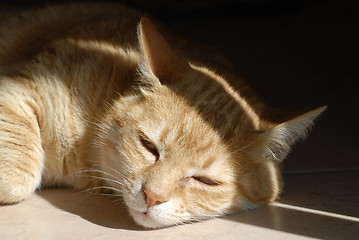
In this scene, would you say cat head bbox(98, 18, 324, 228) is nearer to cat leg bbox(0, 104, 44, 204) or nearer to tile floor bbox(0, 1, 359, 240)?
tile floor bbox(0, 1, 359, 240)

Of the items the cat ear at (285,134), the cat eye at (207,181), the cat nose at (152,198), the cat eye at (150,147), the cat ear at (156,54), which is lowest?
the cat nose at (152,198)

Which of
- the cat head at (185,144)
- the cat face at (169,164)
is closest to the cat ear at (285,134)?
the cat head at (185,144)

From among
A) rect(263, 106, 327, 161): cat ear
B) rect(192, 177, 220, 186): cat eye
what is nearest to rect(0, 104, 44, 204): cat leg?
rect(192, 177, 220, 186): cat eye

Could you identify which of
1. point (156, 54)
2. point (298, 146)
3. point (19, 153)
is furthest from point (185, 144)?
point (298, 146)

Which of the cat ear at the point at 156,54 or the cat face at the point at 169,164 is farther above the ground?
the cat ear at the point at 156,54

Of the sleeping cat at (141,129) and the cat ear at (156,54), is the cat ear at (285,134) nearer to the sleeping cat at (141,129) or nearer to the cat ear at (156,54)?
the sleeping cat at (141,129)

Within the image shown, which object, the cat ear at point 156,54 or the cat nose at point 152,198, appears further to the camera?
the cat ear at point 156,54

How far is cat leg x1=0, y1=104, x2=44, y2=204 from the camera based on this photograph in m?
2.11

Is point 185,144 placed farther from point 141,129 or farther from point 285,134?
point 285,134

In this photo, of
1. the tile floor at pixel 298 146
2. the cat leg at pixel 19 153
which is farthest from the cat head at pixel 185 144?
the cat leg at pixel 19 153

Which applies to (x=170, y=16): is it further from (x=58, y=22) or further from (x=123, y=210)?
(x=123, y=210)

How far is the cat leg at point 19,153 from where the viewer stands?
6.93 feet

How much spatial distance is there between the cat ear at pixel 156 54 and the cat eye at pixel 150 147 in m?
0.25

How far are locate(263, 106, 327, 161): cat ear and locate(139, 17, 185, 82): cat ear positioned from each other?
1.42ft
